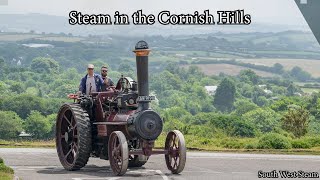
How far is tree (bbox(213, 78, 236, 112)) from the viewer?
172 metres

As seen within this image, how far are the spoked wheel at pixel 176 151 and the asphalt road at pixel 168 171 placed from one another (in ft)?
0.75

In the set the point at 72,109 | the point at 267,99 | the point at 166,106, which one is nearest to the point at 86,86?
the point at 72,109

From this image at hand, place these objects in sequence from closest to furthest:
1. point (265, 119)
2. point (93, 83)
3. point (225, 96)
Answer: point (93, 83) → point (265, 119) → point (225, 96)

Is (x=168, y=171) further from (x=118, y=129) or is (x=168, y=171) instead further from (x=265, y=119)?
(x=265, y=119)

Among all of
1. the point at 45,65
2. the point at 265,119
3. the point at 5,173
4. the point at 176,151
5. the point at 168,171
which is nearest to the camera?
the point at 5,173

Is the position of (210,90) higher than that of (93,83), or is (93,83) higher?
(93,83)

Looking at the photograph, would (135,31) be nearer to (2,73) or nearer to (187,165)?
(2,73)

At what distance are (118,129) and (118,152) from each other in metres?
1.36

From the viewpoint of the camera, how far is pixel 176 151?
2400 centimetres

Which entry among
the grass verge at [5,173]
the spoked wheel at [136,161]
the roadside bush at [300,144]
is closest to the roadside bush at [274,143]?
the roadside bush at [300,144]

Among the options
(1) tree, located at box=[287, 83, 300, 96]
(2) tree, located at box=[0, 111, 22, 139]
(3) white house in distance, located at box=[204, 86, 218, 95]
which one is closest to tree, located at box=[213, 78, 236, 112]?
(3) white house in distance, located at box=[204, 86, 218, 95]

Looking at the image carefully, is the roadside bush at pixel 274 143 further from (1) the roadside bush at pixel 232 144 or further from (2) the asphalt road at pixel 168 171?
(2) the asphalt road at pixel 168 171

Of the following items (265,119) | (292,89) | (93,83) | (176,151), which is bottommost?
(265,119)

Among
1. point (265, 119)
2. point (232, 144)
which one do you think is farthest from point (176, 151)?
point (265, 119)
